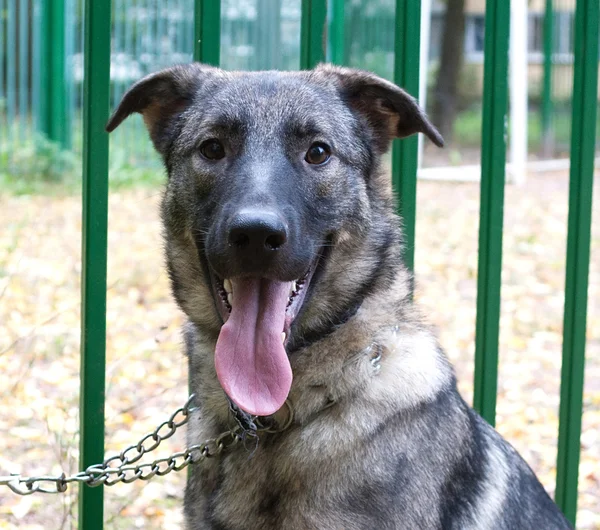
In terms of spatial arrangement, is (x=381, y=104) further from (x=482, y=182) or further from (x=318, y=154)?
(x=482, y=182)

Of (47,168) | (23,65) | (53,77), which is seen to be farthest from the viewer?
(23,65)

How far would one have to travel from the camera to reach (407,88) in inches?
128

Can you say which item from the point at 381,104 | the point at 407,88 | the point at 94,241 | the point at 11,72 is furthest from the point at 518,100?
the point at 94,241

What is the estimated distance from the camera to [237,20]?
12891 mm

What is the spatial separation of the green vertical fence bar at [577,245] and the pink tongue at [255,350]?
1.56m

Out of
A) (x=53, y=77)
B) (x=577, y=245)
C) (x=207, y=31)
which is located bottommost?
(x=577, y=245)

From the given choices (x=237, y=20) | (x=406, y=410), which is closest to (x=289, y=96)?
(x=406, y=410)

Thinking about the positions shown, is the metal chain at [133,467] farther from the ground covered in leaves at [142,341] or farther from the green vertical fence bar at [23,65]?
the green vertical fence bar at [23,65]

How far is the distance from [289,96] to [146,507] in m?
2.30

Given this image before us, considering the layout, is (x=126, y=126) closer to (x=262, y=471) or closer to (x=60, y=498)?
(x=60, y=498)

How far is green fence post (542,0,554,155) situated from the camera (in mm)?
15711

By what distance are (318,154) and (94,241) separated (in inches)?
31.2

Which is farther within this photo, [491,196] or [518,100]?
[518,100]

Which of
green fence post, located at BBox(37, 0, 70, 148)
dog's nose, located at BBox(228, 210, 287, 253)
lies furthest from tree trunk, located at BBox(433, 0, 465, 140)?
dog's nose, located at BBox(228, 210, 287, 253)
